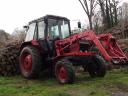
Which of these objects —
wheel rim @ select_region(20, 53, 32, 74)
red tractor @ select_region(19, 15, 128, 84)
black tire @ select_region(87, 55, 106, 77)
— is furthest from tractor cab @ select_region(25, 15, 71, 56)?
black tire @ select_region(87, 55, 106, 77)

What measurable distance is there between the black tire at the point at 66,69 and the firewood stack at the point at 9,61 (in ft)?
12.2

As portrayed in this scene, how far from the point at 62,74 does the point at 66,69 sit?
1.61 feet

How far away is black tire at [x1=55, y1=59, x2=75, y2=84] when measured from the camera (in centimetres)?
1198

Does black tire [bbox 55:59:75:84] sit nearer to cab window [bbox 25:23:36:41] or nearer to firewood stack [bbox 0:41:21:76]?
cab window [bbox 25:23:36:41]

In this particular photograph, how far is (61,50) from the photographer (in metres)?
13.5

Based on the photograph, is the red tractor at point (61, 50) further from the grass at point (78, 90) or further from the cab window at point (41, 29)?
the grass at point (78, 90)

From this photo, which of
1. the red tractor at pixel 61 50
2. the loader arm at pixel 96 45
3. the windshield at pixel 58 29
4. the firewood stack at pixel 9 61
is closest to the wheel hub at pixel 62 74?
the red tractor at pixel 61 50

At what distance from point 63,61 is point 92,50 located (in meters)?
2.12

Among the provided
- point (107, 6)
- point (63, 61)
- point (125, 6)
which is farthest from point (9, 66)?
point (125, 6)

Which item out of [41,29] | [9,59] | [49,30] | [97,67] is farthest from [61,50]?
[9,59]

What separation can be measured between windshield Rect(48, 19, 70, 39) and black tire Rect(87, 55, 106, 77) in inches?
68.9

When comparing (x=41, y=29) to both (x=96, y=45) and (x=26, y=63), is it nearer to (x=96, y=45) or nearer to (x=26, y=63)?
(x=26, y=63)

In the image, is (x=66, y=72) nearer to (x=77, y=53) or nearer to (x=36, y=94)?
(x=77, y=53)

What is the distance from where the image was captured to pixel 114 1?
45.5 m
